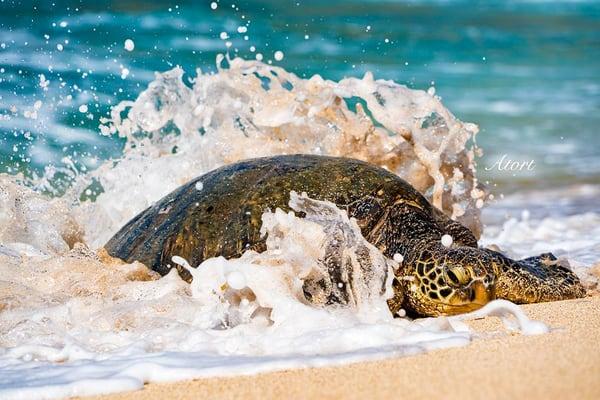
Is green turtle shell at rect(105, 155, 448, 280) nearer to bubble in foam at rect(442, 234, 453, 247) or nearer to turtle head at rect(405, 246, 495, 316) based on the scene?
bubble in foam at rect(442, 234, 453, 247)

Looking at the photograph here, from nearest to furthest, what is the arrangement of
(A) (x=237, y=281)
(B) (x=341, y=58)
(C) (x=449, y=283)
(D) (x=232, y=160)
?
(A) (x=237, y=281) → (C) (x=449, y=283) → (D) (x=232, y=160) → (B) (x=341, y=58)

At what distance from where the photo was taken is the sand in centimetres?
197

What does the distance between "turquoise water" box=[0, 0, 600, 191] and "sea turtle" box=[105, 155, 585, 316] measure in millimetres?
4695

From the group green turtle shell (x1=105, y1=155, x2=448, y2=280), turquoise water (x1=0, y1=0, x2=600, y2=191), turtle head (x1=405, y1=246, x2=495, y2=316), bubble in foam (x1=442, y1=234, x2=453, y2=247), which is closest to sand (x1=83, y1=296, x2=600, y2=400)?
turtle head (x1=405, y1=246, x2=495, y2=316)

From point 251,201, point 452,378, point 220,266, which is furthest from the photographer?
point 251,201

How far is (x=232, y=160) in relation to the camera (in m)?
5.45

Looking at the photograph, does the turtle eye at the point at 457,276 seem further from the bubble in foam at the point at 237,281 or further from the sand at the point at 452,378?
the bubble in foam at the point at 237,281

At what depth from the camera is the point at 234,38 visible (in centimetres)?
1334

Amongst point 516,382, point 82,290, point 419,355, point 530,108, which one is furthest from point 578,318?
point 530,108

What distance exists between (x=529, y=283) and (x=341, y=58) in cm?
1011

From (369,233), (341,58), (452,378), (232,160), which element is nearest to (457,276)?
(369,233)

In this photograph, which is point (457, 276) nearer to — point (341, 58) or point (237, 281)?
point (237, 281)

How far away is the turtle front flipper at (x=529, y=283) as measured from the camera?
3.42m

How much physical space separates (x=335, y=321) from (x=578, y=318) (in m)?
0.88
